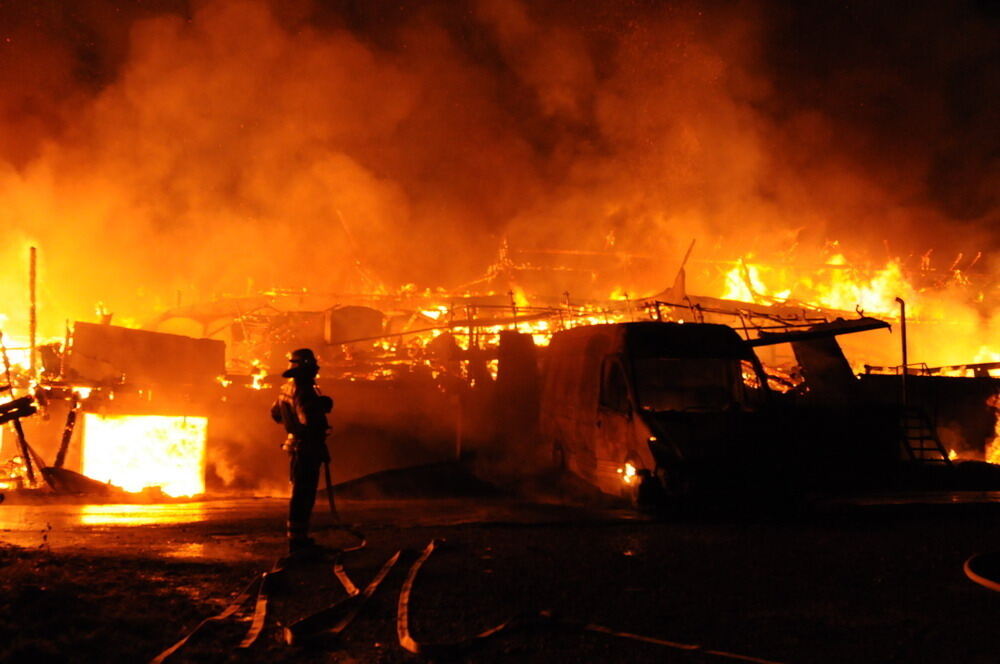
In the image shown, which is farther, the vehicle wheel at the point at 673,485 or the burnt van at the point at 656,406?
the burnt van at the point at 656,406

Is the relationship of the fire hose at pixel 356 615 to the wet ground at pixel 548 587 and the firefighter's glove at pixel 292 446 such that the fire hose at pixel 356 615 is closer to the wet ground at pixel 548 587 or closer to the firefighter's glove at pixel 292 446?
the wet ground at pixel 548 587

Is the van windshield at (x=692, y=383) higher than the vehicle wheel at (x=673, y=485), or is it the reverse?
the van windshield at (x=692, y=383)

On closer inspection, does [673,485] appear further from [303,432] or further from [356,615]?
[356,615]

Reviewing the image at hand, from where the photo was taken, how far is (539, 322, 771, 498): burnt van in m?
8.23

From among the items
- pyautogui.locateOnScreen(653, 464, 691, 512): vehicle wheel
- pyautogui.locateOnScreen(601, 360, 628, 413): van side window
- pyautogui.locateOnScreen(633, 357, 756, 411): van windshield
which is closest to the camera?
pyautogui.locateOnScreen(653, 464, 691, 512): vehicle wheel

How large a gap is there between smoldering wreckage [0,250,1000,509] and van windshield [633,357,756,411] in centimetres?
2

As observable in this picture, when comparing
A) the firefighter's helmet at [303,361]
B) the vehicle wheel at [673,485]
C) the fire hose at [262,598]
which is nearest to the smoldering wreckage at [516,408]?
the vehicle wheel at [673,485]

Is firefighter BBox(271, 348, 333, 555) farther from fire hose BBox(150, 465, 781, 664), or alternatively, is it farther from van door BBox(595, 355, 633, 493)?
van door BBox(595, 355, 633, 493)

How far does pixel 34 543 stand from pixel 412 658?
175 inches

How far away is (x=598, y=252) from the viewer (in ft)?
109

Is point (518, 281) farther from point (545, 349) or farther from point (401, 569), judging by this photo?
point (401, 569)

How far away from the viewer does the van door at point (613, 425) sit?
9.02 metres

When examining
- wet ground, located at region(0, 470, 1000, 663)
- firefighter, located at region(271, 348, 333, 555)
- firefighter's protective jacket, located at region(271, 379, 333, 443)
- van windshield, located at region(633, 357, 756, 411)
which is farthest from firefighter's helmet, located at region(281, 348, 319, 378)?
van windshield, located at region(633, 357, 756, 411)

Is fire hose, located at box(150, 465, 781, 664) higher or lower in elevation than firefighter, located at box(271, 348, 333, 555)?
lower
